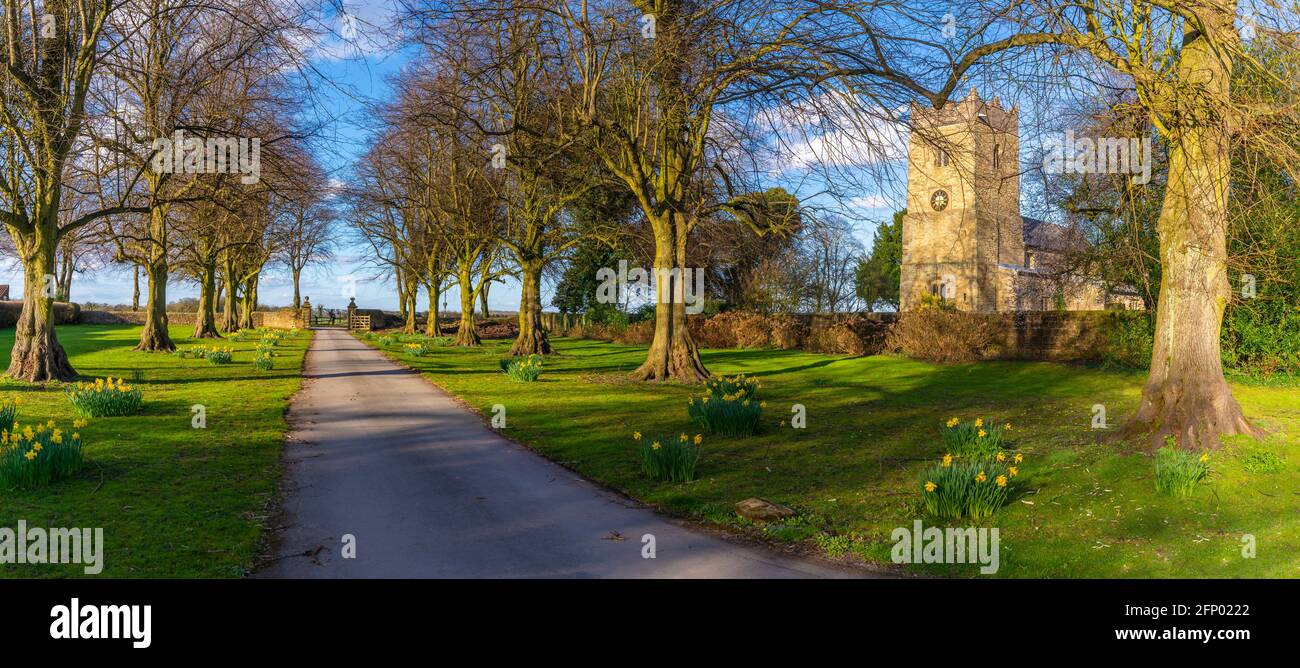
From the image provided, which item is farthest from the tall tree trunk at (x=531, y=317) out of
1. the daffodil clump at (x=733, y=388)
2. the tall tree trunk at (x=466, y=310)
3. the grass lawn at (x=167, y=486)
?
the daffodil clump at (x=733, y=388)

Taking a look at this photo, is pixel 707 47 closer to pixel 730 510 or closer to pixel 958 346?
pixel 730 510

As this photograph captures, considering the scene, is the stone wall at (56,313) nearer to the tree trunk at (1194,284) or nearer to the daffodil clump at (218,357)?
the daffodil clump at (218,357)

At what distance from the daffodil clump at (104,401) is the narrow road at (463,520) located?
303cm

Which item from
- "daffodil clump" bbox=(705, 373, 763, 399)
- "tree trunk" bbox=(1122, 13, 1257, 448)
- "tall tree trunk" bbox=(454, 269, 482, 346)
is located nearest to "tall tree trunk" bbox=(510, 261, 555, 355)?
"tall tree trunk" bbox=(454, 269, 482, 346)

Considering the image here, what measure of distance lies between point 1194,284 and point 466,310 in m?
32.4

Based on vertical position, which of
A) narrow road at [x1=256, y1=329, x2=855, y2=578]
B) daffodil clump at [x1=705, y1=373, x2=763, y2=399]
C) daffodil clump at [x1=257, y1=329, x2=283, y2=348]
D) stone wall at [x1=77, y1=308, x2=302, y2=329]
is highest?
stone wall at [x1=77, y1=308, x2=302, y2=329]

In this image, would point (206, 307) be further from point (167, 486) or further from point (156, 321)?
point (167, 486)

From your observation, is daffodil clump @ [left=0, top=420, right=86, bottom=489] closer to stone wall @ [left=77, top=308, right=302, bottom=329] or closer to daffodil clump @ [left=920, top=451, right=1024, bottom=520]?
daffodil clump @ [left=920, top=451, right=1024, bottom=520]

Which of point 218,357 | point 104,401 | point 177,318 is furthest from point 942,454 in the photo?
point 177,318

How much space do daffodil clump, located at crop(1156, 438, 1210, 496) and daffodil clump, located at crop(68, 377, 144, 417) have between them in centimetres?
1389

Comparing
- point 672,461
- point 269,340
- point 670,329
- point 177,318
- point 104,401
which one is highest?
point 177,318

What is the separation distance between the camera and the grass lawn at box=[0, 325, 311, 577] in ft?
17.9

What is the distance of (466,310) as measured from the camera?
37.2 meters
